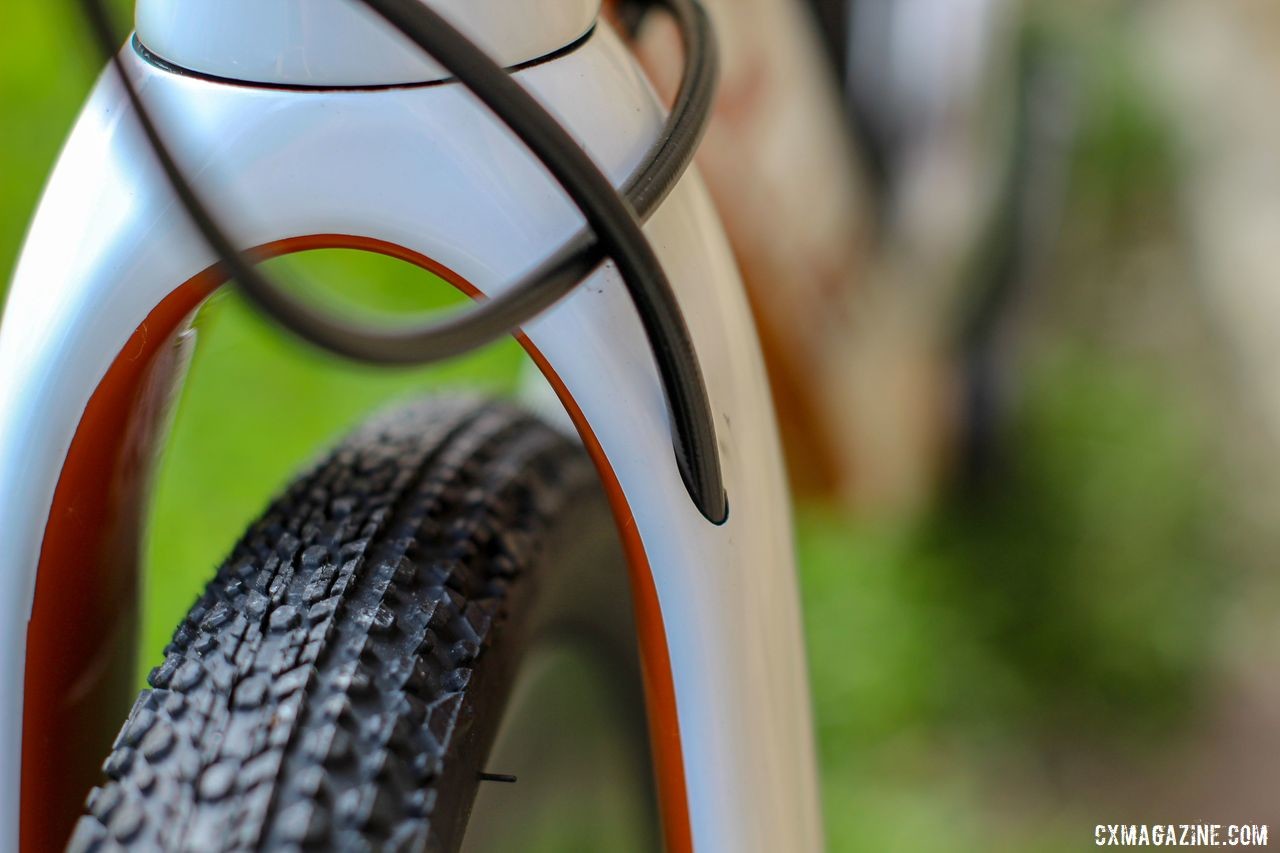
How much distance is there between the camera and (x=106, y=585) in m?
0.34

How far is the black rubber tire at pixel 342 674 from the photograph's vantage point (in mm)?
267

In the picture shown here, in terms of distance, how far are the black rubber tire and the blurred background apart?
0.57 meters

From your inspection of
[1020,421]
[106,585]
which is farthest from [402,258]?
[1020,421]

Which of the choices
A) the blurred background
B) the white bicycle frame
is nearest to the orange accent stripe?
the white bicycle frame

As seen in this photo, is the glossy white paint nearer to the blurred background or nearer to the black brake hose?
the black brake hose

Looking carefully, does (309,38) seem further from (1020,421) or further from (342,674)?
(1020,421)

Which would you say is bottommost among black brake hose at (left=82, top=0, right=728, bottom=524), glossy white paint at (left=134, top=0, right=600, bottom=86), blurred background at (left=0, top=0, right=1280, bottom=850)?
black brake hose at (left=82, top=0, right=728, bottom=524)

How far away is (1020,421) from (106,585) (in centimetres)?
98

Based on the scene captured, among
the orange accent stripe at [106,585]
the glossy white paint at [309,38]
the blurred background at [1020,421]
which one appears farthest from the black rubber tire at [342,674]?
the blurred background at [1020,421]

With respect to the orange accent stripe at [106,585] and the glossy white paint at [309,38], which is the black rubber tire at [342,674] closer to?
the orange accent stripe at [106,585]

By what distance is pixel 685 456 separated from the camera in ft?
0.92

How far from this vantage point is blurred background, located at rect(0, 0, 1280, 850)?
3.10ft

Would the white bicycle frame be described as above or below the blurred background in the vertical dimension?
below

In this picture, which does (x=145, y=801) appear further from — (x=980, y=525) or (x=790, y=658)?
(x=980, y=525)
